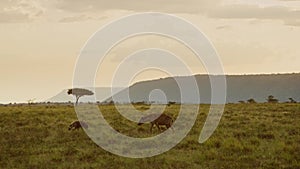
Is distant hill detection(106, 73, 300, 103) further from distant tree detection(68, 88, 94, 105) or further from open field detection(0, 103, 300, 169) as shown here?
open field detection(0, 103, 300, 169)

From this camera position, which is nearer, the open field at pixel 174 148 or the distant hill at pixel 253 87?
the open field at pixel 174 148

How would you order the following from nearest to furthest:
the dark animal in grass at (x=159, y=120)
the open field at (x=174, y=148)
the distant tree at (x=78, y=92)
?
1. the open field at (x=174, y=148)
2. the dark animal in grass at (x=159, y=120)
3. the distant tree at (x=78, y=92)

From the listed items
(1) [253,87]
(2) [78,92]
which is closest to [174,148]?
(2) [78,92]

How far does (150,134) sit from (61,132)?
4.67 metres

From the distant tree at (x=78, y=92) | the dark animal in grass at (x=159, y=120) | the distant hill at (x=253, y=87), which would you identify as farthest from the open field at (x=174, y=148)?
the distant hill at (x=253, y=87)

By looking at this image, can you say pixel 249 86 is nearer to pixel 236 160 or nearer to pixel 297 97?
pixel 297 97

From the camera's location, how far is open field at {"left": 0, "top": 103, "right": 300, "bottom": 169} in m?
20.7

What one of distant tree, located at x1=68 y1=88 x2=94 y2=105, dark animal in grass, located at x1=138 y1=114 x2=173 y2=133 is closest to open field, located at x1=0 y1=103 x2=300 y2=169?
dark animal in grass, located at x1=138 y1=114 x2=173 y2=133

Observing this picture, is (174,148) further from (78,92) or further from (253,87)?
(253,87)

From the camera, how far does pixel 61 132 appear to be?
2845 centimetres

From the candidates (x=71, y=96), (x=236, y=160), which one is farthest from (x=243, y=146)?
(x=71, y=96)

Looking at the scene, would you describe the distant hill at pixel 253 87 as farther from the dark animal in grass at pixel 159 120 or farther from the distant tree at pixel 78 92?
the dark animal in grass at pixel 159 120

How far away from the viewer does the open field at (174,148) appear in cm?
2069

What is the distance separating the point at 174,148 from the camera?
23625mm
